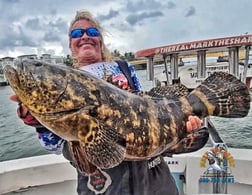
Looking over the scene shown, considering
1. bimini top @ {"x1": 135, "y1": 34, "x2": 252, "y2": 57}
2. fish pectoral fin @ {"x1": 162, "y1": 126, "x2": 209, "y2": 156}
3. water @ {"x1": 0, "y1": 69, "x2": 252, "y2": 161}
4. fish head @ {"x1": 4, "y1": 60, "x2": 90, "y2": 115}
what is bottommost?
water @ {"x1": 0, "y1": 69, "x2": 252, "y2": 161}

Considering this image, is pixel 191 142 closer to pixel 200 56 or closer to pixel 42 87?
pixel 42 87

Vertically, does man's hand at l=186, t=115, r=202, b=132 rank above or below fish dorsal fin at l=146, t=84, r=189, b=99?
below

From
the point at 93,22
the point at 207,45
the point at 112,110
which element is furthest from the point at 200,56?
the point at 112,110

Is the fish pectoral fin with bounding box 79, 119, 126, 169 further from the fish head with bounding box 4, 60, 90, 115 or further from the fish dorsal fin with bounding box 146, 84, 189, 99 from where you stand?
the fish dorsal fin with bounding box 146, 84, 189, 99

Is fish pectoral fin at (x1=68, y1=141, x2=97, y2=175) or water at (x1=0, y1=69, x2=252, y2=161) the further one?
water at (x1=0, y1=69, x2=252, y2=161)

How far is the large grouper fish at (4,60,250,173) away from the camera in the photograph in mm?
853

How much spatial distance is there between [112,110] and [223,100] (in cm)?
40

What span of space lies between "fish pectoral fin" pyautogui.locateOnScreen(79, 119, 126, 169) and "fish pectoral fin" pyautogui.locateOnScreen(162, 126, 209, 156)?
0.88ft

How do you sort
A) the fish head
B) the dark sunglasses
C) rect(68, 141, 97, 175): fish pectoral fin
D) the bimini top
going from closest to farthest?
the fish head
rect(68, 141, 97, 175): fish pectoral fin
the dark sunglasses
the bimini top

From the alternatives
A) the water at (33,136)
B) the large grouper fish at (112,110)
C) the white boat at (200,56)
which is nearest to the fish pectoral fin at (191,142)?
the large grouper fish at (112,110)

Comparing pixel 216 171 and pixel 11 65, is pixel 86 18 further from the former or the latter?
pixel 216 171

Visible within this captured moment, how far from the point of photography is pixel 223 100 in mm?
1070

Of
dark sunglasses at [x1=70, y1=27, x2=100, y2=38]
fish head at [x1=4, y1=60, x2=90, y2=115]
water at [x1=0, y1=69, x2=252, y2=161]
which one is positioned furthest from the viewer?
water at [x1=0, y1=69, x2=252, y2=161]

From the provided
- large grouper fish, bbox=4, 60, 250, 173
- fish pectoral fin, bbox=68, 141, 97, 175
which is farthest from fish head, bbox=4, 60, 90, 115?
fish pectoral fin, bbox=68, 141, 97, 175
